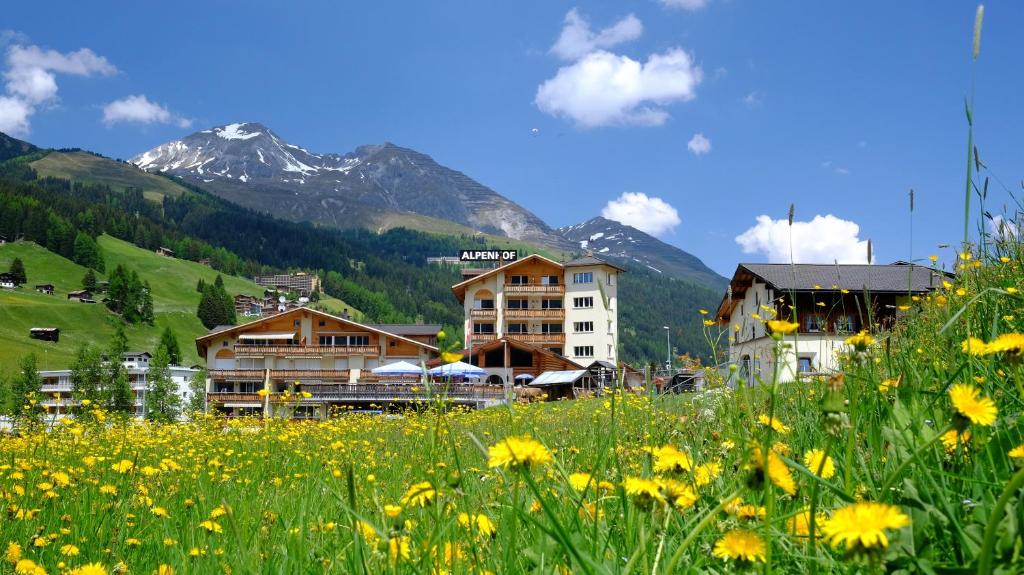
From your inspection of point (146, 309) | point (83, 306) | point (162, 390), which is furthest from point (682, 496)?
point (146, 309)

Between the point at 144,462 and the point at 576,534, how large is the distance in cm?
487

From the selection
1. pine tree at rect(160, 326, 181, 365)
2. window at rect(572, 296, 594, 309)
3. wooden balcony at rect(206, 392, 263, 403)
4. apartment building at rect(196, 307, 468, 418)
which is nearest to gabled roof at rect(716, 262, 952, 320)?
window at rect(572, 296, 594, 309)

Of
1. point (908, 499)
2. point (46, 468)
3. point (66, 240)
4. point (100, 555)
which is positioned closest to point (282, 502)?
point (100, 555)

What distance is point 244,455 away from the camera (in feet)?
22.5

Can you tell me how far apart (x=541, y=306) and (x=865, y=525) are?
65972 mm

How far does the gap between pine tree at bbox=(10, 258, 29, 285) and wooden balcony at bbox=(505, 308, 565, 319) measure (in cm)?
13329

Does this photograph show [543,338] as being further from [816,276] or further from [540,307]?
[816,276]

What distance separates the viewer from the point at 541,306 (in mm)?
66750

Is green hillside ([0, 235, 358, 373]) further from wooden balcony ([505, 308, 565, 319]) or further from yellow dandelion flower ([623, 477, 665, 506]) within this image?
yellow dandelion flower ([623, 477, 665, 506])

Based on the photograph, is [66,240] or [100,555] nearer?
[100,555]

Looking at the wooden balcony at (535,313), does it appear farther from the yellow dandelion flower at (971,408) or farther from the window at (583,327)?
the yellow dandelion flower at (971,408)

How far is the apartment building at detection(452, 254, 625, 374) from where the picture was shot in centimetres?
6397

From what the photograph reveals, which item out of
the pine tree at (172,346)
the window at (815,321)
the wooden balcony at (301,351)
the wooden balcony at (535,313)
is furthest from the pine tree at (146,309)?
the window at (815,321)

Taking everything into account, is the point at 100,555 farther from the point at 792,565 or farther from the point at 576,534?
the point at 792,565
